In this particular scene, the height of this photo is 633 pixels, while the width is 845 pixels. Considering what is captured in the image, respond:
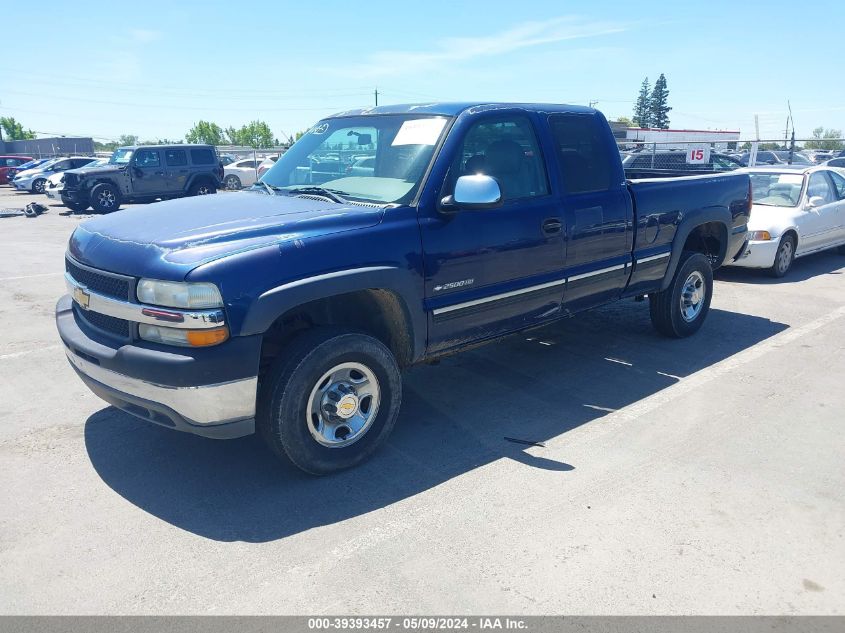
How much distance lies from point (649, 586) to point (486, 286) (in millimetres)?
2089

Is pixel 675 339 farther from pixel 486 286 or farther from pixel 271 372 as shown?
pixel 271 372

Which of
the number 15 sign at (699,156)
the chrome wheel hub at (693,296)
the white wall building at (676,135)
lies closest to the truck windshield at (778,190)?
the chrome wheel hub at (693,296)

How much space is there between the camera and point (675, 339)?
6.48 meters

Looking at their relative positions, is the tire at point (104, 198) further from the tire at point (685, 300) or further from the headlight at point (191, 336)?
the headlight at point (191, 336)

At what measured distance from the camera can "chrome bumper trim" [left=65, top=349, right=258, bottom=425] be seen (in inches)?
129

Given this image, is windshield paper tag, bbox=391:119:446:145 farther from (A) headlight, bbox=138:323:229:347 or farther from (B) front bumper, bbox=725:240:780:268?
(B) front bumper, bbox=725:240:780:268

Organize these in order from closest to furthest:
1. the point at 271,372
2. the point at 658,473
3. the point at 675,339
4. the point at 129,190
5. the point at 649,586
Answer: the point at 649,586, the point at 271,372, the point at 658,473, the point at 675,339, the point at 129,190

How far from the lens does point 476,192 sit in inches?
154

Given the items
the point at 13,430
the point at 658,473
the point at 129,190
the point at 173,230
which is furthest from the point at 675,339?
the point at 129,190

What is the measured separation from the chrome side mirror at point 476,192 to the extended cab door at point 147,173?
1858cm

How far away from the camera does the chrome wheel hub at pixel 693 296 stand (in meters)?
6.41

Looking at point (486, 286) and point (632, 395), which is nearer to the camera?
point (486, 286)

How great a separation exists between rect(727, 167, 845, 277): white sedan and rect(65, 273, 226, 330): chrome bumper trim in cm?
790

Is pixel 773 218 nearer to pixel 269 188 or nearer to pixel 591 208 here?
pixel 591 208
